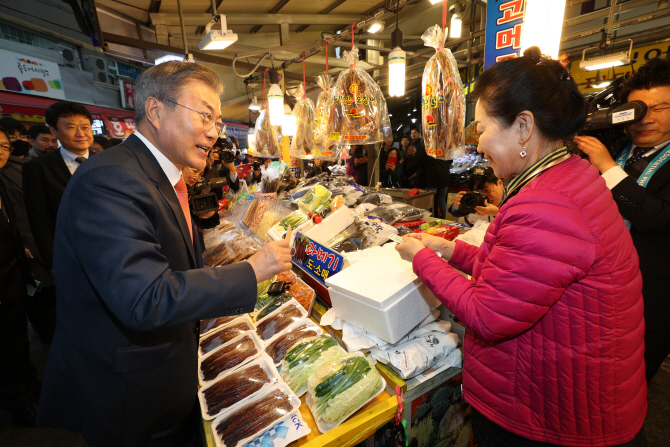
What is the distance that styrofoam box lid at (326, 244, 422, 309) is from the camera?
4.51 ft

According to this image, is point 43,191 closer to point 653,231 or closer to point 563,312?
point 563,312

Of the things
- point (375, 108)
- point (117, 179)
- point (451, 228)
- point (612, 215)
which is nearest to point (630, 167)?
point (451, 228)

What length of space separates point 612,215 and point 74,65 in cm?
1359

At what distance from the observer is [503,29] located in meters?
2.05

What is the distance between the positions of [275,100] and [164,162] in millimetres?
2856

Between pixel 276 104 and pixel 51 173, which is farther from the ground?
pixel 276 104

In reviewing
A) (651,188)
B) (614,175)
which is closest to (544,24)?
(614,175)

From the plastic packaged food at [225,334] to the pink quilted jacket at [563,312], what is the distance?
138 centimetres

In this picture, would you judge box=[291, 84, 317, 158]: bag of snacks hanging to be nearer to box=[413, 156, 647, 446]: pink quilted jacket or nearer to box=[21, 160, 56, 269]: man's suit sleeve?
box=[21, 160, 56, 269]: man's suit sleeve

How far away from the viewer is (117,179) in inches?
39.0

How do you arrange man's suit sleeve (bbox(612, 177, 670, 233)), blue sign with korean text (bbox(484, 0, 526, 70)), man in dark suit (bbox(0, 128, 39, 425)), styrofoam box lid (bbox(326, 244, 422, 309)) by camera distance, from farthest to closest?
1. man in dark suit (bbox(0, 128, 39, 425))
2. blue sign with korean text (bbox(484, 0, 526, 70))
3. man's suit sleeve (bbox(612, 177, 670, 233))
4. styrofoam box lid (bbox(326, 244, 422, 309))

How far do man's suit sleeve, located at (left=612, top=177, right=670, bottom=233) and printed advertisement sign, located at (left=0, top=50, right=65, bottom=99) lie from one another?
11.9 meters

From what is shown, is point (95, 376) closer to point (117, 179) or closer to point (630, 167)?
point (117, 179)

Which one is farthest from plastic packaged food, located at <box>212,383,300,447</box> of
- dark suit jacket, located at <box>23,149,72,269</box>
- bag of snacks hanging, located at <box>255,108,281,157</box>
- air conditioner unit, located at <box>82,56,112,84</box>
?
air conditioner unit, located at <box>82,56,112,84</box>
